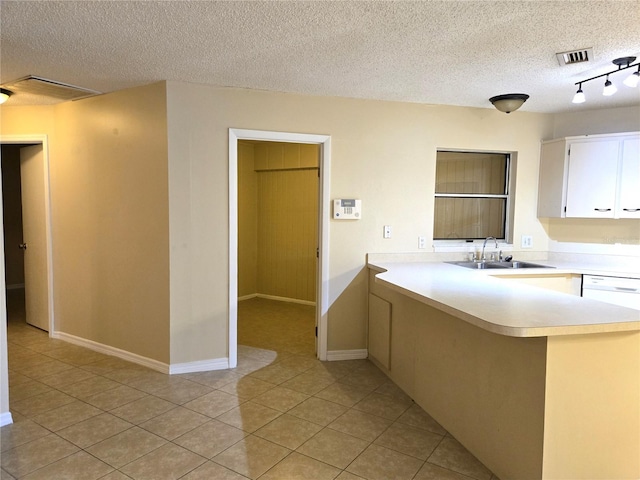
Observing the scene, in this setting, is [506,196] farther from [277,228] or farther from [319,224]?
[277,228]

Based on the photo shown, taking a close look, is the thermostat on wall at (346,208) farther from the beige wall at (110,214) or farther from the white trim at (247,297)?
the white trim at (247,297)

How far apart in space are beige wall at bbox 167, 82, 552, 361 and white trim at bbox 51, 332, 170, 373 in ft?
0.83

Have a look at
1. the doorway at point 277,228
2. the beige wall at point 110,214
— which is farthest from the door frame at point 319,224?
the doorway at point 277,228

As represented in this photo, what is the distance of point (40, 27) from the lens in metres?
2.35

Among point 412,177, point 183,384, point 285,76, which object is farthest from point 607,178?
point 183,384

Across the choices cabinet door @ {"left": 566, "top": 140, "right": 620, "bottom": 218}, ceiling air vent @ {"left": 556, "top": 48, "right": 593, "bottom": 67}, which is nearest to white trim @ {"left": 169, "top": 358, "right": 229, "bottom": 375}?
ceiling air vent @ {"left": 556, "top": 48, "right": 593, "bottom": 67}

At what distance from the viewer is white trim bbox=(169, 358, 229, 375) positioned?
3496 mm

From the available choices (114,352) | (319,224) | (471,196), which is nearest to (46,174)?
(114,352)

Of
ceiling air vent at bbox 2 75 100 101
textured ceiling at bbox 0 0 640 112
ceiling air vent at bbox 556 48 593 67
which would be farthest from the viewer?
ceiling air vent at bbox 2 75 100 101

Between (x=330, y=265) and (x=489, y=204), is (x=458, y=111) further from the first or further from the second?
(x=330, y=265)

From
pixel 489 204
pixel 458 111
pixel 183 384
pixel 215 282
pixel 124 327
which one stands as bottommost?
pixel 183 384

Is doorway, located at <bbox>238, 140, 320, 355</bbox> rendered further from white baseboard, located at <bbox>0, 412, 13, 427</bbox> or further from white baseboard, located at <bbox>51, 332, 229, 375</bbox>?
white baseboard, located at <bbox>0, 412, 13, 427</bbox>

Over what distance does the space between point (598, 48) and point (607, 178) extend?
1.64m

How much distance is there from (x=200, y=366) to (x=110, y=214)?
1.59 metres
